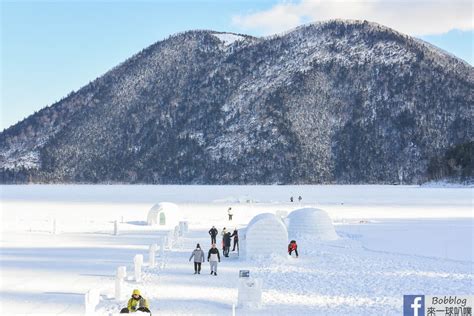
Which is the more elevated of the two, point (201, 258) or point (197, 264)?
point (201, 258)

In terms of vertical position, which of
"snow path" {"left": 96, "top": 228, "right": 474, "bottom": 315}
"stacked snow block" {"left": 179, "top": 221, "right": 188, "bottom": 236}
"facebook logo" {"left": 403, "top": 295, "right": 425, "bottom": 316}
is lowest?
"snow path" {"left": 96, "top": 228, "right": 474, "bottom": 315}

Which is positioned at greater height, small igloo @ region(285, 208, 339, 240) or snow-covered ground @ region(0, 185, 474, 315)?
small igloo @ region(285, 208, 339, 240)

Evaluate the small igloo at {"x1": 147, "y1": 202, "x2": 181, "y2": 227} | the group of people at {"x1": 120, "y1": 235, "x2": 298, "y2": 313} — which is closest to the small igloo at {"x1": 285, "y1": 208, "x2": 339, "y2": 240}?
the group of people at {"x1": 120, "y1": 235, "x2": 298, "y2": 313}

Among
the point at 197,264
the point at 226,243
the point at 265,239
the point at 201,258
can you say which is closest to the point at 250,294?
the point at 201,258

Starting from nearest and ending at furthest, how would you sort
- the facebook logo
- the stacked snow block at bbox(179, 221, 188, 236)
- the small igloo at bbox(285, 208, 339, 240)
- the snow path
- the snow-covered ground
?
the facebook logo → the snow path → the snow-covered ground → the small igloo at bbox(285, 208, 339, 240) → the stacked snow block at bbox(179, 221, 188, 236)

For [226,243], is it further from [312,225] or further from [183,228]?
[183,228]

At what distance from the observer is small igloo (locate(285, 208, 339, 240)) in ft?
100

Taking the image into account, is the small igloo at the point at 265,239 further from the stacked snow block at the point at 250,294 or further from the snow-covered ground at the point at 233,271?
the stacked snow block at the point at 250,294

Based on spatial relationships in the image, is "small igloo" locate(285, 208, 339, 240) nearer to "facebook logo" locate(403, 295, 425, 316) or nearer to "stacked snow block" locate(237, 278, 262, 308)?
"stacked snow block" locate(237, 278, 262, 308)

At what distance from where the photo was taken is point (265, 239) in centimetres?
2356

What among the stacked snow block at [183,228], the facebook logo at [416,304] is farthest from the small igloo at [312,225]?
the facebook logo at [416,304]

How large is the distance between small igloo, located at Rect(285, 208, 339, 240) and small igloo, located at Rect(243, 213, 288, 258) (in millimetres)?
7218

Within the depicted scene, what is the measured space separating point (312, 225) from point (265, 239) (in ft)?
26.6

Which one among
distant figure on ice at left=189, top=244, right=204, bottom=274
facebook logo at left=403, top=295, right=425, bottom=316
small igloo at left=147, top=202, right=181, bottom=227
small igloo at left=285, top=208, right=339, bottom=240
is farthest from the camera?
small igloo at left=147, top=202, right=181, bottom=227
